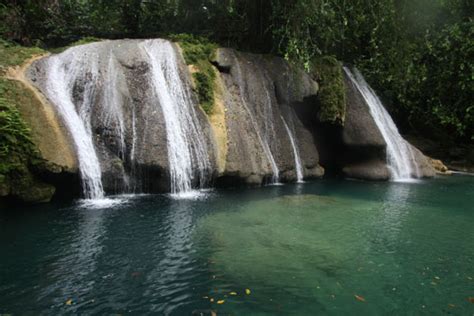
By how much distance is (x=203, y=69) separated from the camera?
1501 cm

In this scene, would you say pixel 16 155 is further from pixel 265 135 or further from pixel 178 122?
pixel 265 135

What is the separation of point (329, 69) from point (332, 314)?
1479 centimetres

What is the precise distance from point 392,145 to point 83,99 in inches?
557

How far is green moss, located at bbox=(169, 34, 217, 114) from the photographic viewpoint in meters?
14.5

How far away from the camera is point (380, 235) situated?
880 centimetres

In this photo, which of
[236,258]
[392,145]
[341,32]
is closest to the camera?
[236,258]

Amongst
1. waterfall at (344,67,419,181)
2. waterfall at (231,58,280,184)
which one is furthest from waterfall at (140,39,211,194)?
waterfall at (344,67,419,181)

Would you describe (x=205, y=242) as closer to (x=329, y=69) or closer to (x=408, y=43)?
(x=329, y=69)

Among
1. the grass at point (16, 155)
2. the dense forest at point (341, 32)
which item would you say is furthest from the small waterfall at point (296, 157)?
the grass at point (16, 155)

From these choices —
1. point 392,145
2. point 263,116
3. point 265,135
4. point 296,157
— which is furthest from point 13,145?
point 392,145

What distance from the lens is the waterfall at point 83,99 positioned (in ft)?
36.6

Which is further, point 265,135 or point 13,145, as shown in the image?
point 265,135

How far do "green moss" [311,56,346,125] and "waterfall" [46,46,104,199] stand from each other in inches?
386

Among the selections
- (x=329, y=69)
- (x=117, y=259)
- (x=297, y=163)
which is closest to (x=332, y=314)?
(x=117, y=259)
